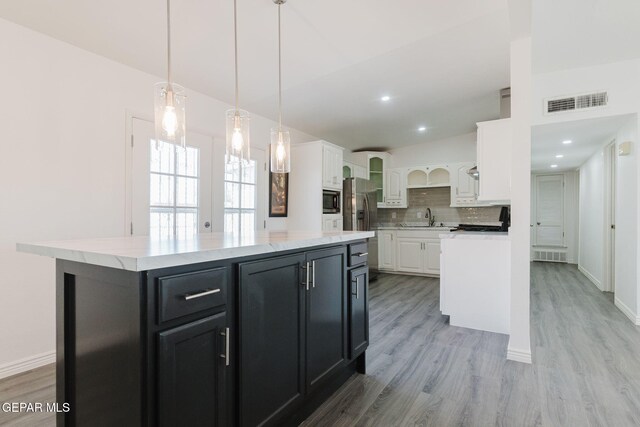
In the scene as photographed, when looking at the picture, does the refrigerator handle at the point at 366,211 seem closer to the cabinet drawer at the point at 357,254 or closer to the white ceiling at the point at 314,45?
the white ceiling at the point at 314,45

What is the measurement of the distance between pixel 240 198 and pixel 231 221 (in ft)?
1.00

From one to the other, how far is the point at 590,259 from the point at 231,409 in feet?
20.9

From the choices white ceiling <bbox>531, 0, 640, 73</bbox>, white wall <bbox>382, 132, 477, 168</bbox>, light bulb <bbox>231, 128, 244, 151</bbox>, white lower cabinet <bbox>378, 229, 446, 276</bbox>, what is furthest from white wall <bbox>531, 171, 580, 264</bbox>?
light bulb <bbox>231, 128, 244, 151</bbox>

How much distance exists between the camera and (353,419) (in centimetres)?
178

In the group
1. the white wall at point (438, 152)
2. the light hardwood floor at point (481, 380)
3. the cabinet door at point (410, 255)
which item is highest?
the white wall at point (438, 152)

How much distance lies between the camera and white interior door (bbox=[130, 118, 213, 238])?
9.58 feet

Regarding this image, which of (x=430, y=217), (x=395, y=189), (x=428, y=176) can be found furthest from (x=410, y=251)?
(x=428, y=176)

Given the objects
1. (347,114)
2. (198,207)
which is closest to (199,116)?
(198,207)

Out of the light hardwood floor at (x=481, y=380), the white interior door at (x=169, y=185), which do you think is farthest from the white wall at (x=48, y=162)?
the light hardwood floor at (x=481, y=380)

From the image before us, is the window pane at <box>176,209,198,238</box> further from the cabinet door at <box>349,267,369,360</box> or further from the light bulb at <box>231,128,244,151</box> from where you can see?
the cabinet door at <box>349,267,369,360</box>

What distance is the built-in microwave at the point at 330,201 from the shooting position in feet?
15.4

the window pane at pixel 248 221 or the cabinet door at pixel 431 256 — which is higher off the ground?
the window pane at pixel 248 221

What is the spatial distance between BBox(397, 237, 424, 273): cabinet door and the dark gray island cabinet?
425 centimetres

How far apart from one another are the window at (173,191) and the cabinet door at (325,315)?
179cm
